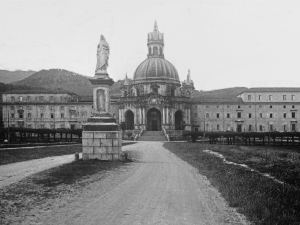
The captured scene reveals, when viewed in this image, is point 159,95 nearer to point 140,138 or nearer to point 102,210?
point 140,138

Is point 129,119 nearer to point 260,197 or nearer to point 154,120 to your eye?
point 154,120

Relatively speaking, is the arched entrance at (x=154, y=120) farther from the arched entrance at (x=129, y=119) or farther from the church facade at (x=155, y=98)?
the arched entrance at (x=129, y=119)

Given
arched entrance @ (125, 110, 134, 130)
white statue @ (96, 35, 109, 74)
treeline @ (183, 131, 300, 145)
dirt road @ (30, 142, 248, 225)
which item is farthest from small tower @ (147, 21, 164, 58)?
dirt road @ (30, 142, 248, 225)

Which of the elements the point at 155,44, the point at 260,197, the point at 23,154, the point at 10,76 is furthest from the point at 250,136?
the point at 10,76

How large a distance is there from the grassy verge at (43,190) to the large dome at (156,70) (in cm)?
7409

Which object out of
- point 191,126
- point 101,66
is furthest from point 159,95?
point 101,66

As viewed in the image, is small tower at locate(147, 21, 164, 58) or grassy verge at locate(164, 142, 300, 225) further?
small tower at locate(147, 21, 164, 58)

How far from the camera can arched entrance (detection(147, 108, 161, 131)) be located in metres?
86.8

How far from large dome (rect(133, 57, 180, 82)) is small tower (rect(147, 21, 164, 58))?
2205mm

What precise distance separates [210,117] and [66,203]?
8457 centimetres

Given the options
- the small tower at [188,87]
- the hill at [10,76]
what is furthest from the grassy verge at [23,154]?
the hill at [10,76]

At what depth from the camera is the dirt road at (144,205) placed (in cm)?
888

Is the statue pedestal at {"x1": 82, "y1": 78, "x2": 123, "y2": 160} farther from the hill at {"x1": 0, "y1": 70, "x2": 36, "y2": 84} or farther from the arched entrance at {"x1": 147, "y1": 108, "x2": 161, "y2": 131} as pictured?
the hill at {"x1": 0, "y1": 70, "x2": 36, "y2": 84}

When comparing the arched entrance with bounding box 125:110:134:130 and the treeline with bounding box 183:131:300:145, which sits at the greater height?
the arched entrance with bounding box 125:110:134:130
